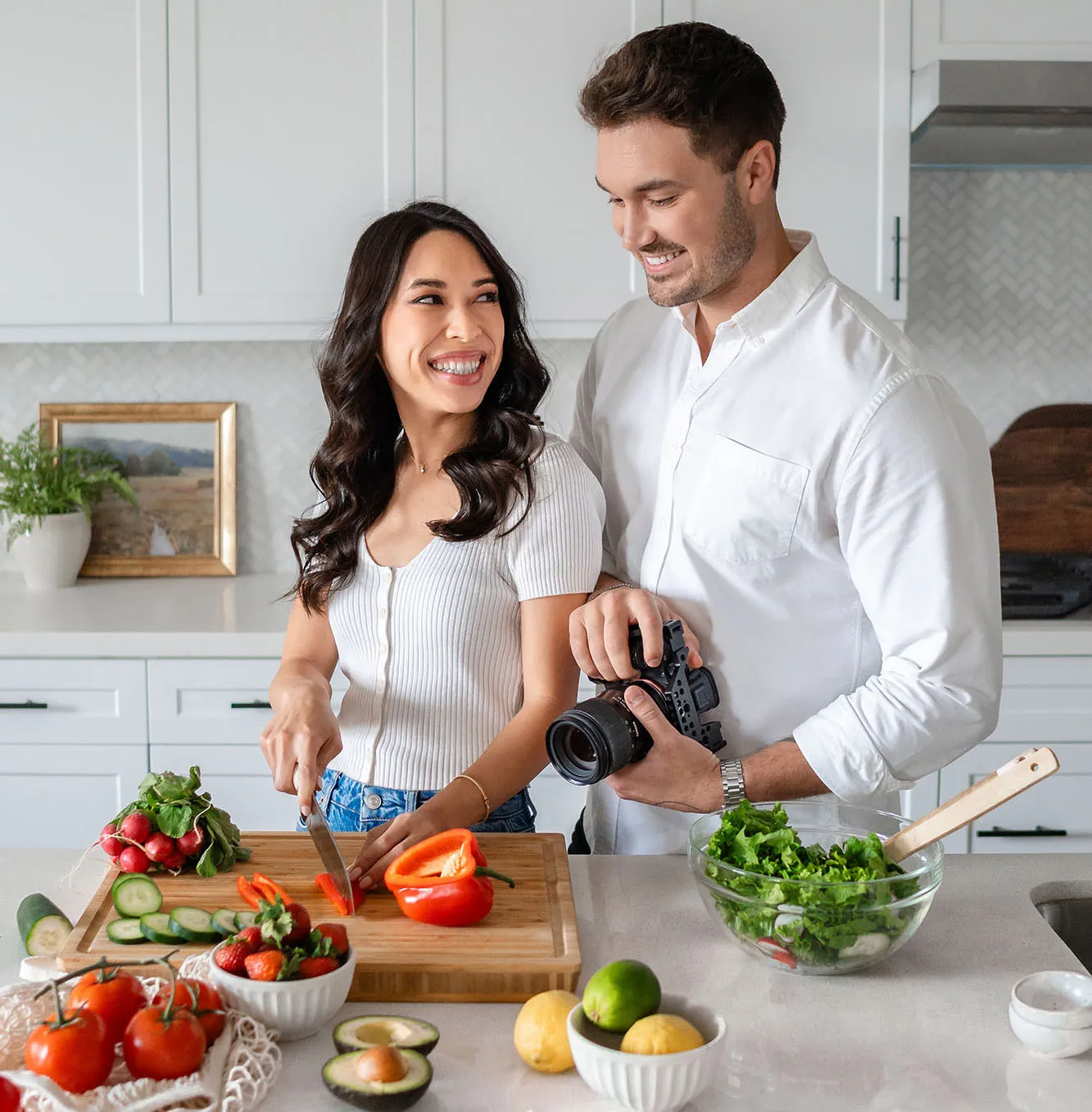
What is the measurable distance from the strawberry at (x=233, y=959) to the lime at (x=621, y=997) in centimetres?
28

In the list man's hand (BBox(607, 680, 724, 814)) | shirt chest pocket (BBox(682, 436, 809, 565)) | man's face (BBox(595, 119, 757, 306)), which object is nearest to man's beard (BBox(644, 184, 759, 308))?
man's face (BBox(595, 119, 757, 306))

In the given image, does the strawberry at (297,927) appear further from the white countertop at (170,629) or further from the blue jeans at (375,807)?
the white countertop at (170,629)

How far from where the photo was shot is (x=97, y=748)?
2.62m

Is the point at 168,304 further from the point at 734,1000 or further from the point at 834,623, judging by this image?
the point at 734,1000

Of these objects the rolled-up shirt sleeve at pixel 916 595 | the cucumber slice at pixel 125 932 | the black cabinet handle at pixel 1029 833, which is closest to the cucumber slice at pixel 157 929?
the cucumber slice at pixel 125 932

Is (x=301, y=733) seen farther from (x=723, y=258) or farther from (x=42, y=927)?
(x=723, y=258)

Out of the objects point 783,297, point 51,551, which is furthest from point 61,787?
point 783,297

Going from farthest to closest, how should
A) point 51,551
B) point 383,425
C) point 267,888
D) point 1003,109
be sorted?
point 51,551
point 1003,109
point 383,425
point 267,888

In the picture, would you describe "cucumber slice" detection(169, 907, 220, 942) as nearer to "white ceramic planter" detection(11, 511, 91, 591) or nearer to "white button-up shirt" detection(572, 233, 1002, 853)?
"white button-up shirt" detection(572, 233, 1002, 853)

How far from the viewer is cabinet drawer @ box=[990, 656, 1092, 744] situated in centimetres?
261

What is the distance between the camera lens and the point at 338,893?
4.16ft

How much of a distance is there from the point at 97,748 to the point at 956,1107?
2086 mm

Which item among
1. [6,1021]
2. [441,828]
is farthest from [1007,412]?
[6,1021]

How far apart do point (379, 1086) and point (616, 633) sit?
579mm
